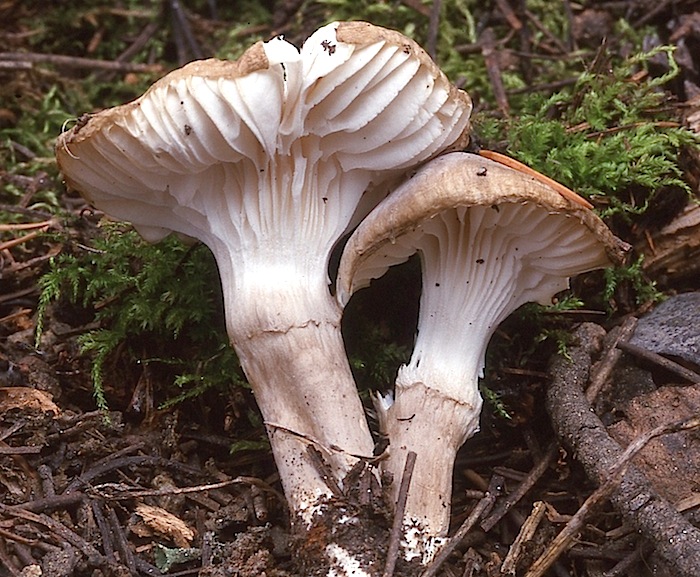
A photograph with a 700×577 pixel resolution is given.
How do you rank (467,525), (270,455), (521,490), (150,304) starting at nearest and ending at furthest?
(467,525)
(521,490)
(270,455)
(150,304)

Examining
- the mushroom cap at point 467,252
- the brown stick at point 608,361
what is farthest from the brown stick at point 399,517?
the brown stick at point 608,361

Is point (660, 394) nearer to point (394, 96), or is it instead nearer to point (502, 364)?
point (502, 364)

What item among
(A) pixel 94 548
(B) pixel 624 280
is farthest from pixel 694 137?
(A) pixel 94 548

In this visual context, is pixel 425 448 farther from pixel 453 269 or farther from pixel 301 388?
pixel 453 269

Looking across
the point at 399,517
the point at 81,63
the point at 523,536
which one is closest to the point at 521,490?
the point at 523,536

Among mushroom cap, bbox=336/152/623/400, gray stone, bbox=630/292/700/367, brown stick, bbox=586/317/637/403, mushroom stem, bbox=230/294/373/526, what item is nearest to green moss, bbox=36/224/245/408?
mushroom stem, bbox=230/294/373/526

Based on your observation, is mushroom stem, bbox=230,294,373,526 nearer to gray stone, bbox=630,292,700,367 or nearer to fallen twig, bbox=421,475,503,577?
fallen twig, bbox=421,475,503,577
